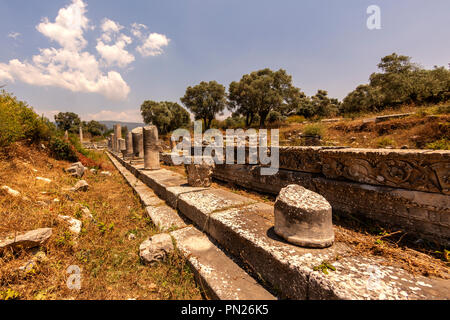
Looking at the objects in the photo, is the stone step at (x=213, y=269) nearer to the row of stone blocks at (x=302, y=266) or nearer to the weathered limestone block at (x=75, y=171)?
the row of stone blocks at (x=302, y=266)

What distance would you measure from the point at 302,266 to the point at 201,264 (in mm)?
1013

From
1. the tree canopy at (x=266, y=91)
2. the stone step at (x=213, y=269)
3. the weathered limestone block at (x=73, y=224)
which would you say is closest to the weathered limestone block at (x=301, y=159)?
the stone step at (x=213, y=269)

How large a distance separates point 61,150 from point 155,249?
27.9ft

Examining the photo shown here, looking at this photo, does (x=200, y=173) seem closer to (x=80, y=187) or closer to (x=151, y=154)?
(x=80, y=187)

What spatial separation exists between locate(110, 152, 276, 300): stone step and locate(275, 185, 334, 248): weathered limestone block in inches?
20.6

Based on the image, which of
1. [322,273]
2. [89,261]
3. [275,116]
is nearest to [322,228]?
[322,273]

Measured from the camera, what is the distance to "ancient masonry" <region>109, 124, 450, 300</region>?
4.12 ft

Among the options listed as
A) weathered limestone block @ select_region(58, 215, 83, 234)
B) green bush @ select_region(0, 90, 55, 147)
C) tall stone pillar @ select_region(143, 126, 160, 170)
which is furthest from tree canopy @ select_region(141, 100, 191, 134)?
weathered limestone block @ select_region(58, 215, 83, 234)

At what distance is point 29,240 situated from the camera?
6.49 feet

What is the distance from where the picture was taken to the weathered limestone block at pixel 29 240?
1885mm

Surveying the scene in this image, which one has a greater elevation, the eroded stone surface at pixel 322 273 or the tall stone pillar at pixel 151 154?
the tall stone pillar at pixel 151 154

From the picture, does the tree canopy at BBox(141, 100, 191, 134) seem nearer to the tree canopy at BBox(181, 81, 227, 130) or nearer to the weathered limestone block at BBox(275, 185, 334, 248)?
the tree canopy at BBox(181, 81, 227, 130)
